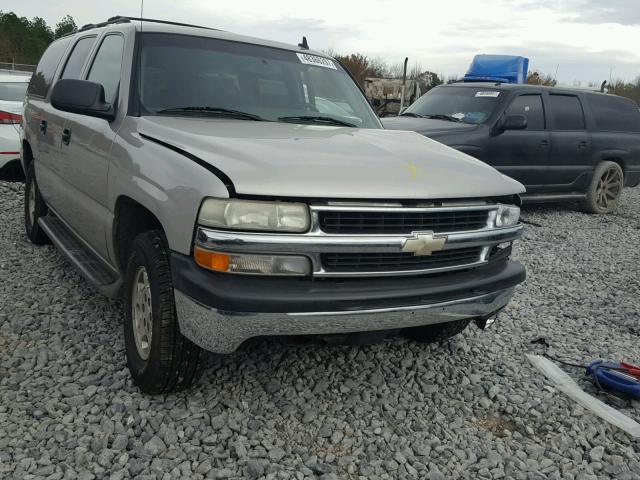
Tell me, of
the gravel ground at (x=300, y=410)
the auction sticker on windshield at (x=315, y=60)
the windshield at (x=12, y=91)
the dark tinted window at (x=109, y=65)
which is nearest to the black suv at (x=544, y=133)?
the auction sticker on windshield at (x=315, y=60)

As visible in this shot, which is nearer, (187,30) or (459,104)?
(187,30)

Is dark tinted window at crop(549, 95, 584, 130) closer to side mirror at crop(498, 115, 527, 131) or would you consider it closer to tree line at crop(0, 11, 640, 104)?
side mirror at crop(498, 115, 527, 131)

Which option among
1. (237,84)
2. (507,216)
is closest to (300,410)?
(507,216)

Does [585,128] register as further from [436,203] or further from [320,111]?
[436,203]

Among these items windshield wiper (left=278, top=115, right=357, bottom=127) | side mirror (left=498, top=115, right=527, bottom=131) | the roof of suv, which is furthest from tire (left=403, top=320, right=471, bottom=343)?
side mirror (left=498, top=115, right=527, bottom=131)

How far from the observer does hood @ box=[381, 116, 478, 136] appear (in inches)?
290

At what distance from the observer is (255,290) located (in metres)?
2.37

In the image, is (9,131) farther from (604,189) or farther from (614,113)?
(614,113)

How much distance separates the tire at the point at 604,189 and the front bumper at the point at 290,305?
729cm

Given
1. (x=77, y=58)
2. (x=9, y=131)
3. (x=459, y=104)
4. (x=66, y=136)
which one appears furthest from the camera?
(x=459, y=104)

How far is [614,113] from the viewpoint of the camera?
936 centimetres

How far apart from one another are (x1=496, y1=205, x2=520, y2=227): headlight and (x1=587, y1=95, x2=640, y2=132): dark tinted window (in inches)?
272

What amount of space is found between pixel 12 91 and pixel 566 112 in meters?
7.78

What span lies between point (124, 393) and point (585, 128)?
8.15 m
